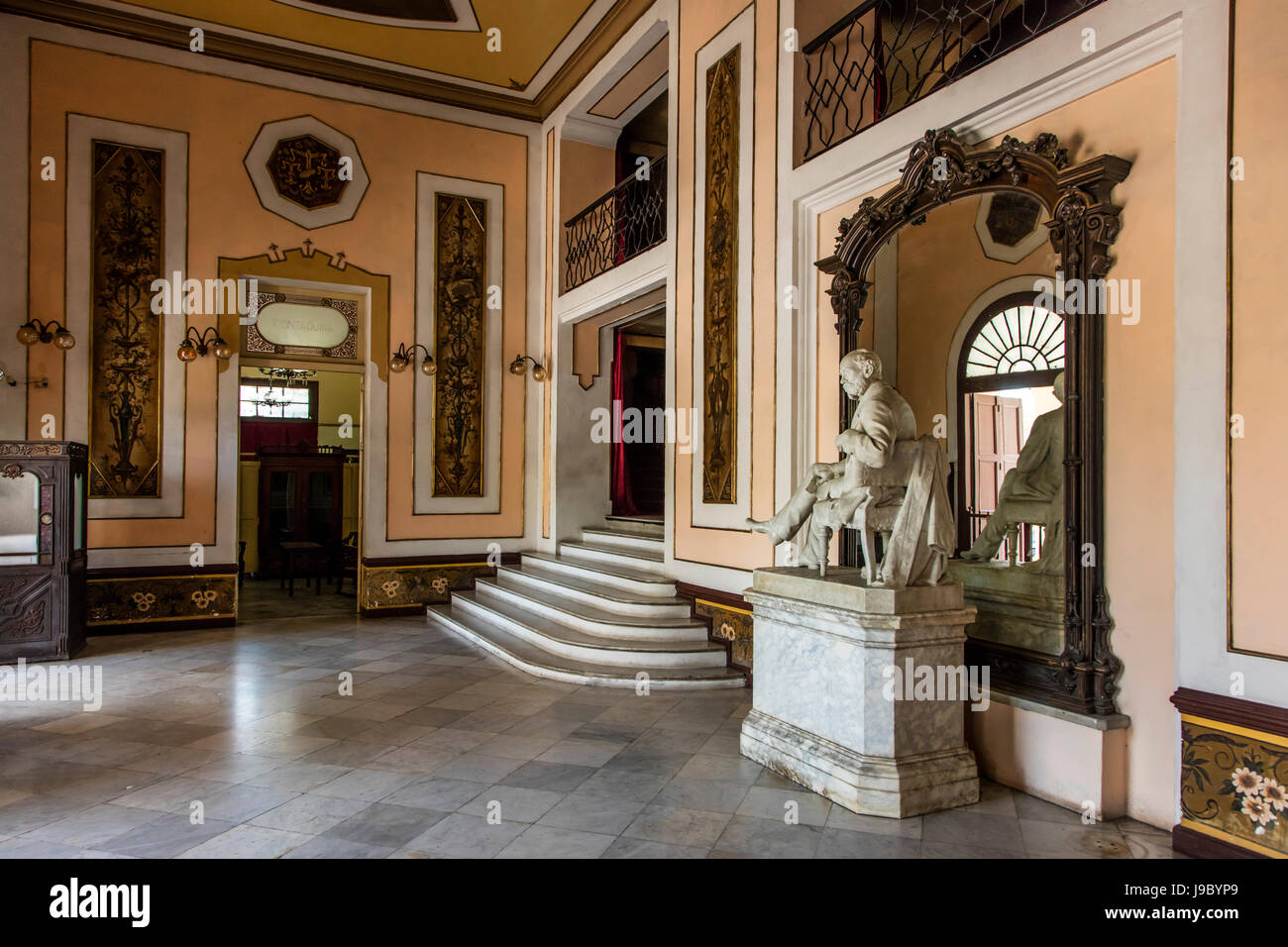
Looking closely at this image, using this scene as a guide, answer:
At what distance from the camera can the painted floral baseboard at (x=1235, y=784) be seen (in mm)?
2820

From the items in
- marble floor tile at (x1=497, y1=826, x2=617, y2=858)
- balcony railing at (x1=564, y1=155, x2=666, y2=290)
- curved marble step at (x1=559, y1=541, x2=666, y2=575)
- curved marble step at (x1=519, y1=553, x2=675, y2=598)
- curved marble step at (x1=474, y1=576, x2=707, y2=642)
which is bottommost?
marble floor tile at (x1=497, y1=826, x2=617, y2=858)

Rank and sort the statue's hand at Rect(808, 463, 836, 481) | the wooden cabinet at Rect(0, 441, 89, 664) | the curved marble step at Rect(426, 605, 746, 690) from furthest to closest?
the wooden cabinet at Rect(0, 441, 89, 664), the curved marble step at Rect(426, 605, 746, 690), the statue's hand at Rect(808, 463, 836, 481)

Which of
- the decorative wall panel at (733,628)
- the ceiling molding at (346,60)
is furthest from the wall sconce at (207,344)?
the decorative wall panel at (733,628)

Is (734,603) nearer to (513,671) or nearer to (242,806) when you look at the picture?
(513,671)

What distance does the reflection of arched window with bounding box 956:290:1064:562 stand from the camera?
4895mm

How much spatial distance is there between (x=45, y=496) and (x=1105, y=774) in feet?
24.0

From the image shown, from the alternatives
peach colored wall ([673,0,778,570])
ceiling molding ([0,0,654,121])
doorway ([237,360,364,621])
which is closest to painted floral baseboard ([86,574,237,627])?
doorway ([237,360,364,621])

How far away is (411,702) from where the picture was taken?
5.30 metres

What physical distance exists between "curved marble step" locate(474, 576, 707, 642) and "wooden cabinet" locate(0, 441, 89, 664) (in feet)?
12.2

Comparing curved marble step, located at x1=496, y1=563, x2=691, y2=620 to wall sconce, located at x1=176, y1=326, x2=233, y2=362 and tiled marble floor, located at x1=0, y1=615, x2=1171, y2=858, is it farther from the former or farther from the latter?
wall sconce, located at x1=176, y1=326, x2=233, y2=362

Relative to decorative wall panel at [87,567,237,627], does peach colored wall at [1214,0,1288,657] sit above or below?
above

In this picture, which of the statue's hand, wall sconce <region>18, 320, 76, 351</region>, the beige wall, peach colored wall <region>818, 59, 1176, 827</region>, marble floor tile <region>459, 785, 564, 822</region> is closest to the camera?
peach colored wall <region>818, 59, 1176, 827</region>

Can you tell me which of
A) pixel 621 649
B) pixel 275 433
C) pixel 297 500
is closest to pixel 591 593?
pixel 621 649

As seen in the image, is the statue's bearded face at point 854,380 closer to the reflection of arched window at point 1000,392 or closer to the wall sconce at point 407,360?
the reflection of arched window at point 1000,392
